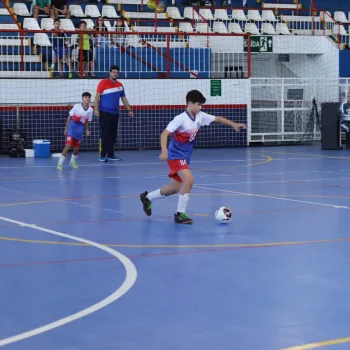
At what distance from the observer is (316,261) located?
9391 millimetres

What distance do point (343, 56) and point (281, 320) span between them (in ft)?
93.1

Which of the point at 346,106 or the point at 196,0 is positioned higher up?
the point at 196,0

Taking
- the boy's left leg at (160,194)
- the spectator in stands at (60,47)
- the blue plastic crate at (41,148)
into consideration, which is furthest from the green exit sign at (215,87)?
the boy's left leg at (160,194)

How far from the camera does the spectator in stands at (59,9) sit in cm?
3036

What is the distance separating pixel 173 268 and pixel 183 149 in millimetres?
3861

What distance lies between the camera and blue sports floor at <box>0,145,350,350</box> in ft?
21.5

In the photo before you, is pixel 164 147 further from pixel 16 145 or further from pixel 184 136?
pixel 16 145

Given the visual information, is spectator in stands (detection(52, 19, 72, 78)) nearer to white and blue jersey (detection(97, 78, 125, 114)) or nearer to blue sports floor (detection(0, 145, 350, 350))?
white and blue jersey (detection(97, 78, 125, 114))

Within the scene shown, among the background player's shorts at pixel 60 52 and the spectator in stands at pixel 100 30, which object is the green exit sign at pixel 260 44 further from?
the background player's shorts at pixel 60 52

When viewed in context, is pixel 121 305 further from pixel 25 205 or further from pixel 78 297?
pixel 25 205

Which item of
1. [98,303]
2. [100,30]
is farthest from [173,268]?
[100,30]

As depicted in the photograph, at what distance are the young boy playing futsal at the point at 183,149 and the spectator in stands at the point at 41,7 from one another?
18.5 metres

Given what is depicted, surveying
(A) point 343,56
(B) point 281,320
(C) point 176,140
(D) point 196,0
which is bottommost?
(B) point 281,320

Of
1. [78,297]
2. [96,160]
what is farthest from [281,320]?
[96,160]
